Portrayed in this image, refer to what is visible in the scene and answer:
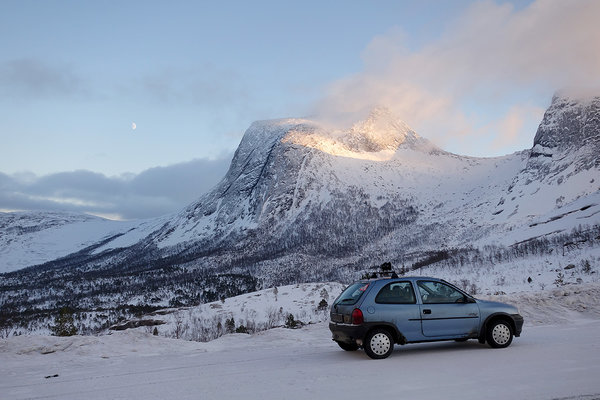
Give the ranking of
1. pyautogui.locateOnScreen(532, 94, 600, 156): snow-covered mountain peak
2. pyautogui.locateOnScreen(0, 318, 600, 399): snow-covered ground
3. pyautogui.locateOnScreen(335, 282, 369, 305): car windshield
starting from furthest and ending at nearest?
pyautogui.locateOnScreen(532, 94, 600, 156): snow-covered mountain peak → pyautogui.locateOnScreen(335, 282, 369, 305): car windshield → pyautogui.locateOnScreen(0, 318, 600, 399): snow-covered ground

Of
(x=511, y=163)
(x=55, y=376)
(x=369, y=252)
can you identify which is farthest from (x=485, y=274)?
(x=511, y=163)

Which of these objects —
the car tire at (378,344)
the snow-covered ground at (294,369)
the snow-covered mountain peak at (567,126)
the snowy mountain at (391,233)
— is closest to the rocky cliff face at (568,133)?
the snow-covered mountain peak at (567,126)

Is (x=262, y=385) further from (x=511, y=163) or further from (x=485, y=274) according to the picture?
(x=511, y=163)

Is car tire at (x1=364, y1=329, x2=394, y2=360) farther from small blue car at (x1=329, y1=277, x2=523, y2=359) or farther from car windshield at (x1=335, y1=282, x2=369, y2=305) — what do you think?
car windshield at (x1=335, y1=282, x2=369, y2=305)

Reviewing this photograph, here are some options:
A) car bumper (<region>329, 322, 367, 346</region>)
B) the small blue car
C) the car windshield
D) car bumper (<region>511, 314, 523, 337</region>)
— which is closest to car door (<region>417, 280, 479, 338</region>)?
the small blue car

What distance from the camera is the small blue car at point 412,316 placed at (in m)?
10.2

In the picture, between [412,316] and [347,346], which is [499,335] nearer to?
[412,316]

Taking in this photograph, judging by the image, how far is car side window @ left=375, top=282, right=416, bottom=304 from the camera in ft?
34.2

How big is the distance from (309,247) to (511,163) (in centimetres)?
9669

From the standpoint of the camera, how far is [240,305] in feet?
164

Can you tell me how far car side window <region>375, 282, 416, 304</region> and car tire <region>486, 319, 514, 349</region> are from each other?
1.95 m

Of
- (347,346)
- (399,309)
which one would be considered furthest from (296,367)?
(399,309)

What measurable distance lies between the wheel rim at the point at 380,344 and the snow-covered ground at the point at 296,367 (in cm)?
34

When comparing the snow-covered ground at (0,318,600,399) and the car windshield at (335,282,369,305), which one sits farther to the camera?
the car windshield at (335,282,369,305)
